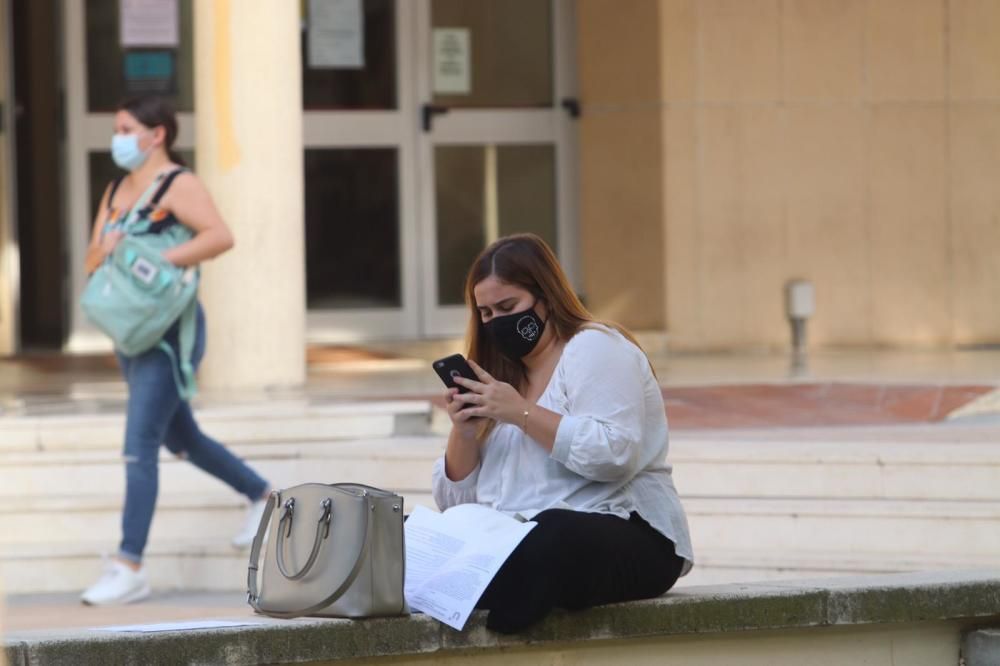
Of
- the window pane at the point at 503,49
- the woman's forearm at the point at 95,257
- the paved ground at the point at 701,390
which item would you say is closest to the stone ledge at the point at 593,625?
the paved ground at the point at 701,390

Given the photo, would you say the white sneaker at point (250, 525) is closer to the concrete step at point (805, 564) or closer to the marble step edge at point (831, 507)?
the marble step edge at point (831, 507)

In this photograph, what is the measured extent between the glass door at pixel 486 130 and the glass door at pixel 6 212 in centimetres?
279

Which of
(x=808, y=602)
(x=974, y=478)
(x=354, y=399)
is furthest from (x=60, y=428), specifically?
(x=808, y=602)

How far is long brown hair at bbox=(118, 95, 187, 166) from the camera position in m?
6.36

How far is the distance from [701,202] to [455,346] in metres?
1.87

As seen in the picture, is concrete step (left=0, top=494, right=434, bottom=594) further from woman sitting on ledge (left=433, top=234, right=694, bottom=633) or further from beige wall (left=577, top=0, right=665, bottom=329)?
beige wall (left=577, top=0, right=665, bottom=329)

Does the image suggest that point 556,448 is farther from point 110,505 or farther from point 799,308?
point 799,308

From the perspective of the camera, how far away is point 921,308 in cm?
1189

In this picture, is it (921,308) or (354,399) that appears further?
(921,308)

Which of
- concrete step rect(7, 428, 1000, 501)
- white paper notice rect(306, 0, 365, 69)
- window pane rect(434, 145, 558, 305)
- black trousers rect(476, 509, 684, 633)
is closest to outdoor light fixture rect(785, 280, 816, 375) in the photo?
window pane rect(434, 145, 558, 305)

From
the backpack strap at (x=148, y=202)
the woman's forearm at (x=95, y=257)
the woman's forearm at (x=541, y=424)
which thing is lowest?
the woman's forearm at (x=541, y=424)

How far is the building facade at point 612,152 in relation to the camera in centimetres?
1178

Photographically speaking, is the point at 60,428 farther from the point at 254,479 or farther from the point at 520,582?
the point at 520,582

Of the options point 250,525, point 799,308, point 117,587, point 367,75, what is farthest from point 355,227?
point 117,587
